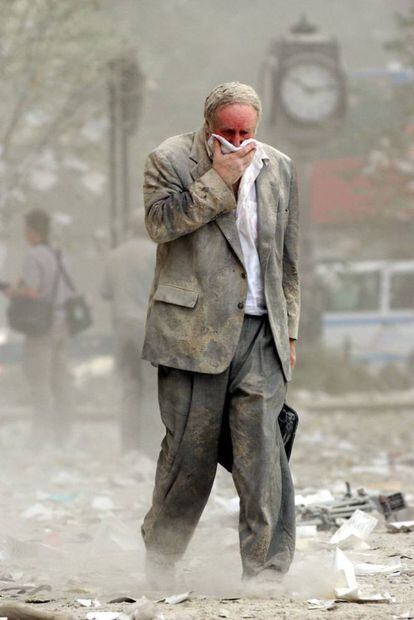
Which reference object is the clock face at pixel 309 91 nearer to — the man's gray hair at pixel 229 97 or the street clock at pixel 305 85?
the street clock at pixel 305 85

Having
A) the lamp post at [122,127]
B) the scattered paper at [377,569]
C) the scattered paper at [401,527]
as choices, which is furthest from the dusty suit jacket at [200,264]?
the lamp post at [122,127]

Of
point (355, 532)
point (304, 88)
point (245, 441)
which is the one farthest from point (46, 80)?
point (245, 441)

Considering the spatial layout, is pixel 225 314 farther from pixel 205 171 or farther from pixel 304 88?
pixel 304 88

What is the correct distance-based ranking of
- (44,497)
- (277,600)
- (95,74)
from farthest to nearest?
1. (95,74)
2. (44,497)
3. (277,600)

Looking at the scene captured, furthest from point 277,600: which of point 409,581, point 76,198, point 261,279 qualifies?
point 76,198

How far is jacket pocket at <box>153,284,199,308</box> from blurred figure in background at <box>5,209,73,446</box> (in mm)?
6251

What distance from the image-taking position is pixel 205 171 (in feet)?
16.8

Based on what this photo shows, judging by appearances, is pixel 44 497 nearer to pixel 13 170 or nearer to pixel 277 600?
pixel 277 600

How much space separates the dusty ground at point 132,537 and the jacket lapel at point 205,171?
4.14ft

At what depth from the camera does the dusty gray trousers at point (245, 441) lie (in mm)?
5113

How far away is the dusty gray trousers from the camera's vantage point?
5.11 m

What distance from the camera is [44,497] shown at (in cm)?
850

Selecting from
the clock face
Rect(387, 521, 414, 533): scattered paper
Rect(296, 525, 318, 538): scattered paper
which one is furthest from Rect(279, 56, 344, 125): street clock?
Rect(296, 525, 318, 538): scattered paper

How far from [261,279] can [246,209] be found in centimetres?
26
